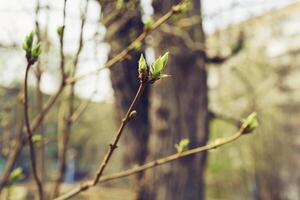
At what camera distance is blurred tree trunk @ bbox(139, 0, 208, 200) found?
152 inches

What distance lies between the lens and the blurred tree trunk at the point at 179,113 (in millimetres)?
3865

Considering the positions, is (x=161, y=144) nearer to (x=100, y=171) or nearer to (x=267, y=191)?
(x=100, y=171)

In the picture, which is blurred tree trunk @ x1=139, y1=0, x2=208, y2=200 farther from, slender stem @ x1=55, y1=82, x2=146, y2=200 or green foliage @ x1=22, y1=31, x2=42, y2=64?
green foliage @ x1=22, y1=31, x2=42, y2=64

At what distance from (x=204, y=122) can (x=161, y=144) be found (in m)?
0.52

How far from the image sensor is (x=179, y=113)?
3.96m

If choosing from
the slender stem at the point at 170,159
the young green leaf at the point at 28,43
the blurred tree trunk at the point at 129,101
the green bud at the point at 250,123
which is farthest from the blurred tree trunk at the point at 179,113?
the young green leaf at the point at 28,43

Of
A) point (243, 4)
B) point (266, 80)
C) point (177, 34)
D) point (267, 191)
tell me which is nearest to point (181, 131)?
point (177, 34)

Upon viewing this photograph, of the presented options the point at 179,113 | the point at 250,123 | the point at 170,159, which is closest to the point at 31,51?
the point at 170,159

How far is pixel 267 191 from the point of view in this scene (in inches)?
584

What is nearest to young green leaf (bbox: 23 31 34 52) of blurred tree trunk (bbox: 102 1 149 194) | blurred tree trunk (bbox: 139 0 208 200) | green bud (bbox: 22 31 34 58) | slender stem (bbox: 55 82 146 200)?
green bud (bbox: 22 31 34 58)

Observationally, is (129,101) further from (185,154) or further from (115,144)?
(115,144)

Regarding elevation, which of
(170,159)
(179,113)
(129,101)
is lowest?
(170,159)

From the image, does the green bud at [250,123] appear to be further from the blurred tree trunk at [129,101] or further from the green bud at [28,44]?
the blurred tree trunk at [129,101]

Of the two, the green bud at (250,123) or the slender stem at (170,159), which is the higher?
the green bud at (250,123)
